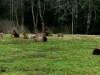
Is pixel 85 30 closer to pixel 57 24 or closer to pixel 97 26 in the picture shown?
pixel 97 26

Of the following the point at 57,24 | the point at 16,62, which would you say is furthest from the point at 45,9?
the point at 16,62

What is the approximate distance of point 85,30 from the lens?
123 feet

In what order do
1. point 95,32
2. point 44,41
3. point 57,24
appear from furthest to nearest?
point 57,24 < point 95,32 < point 44,41

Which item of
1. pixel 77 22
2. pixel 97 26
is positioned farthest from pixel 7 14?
pixel 97 26

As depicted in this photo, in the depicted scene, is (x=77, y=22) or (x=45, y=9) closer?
(x=77, y=22)

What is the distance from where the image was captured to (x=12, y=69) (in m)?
8.36

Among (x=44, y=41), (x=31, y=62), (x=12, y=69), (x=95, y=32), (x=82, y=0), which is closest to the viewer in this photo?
(x=12, y=69)

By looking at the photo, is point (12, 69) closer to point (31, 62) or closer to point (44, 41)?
point (31, 62)

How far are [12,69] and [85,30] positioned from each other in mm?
29616

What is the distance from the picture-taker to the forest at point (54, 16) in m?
35.5

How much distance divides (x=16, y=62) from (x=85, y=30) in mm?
28517

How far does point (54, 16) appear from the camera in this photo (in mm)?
43594

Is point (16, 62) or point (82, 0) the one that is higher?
point (82, 0)

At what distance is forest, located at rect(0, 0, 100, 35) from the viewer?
3553cm
